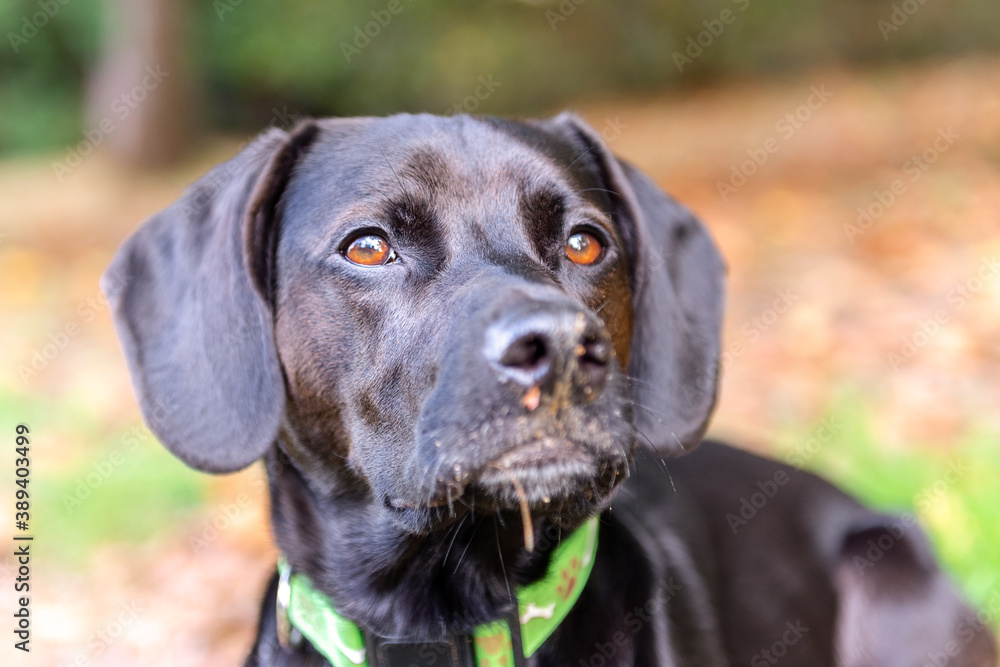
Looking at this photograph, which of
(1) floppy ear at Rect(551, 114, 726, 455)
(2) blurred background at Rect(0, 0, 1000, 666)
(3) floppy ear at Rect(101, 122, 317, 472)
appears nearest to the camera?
(3) floppy ear at Rect(101, 122, 317, 472)

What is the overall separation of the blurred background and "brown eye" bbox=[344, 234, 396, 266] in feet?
3.51

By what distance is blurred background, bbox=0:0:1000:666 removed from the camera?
169 inches

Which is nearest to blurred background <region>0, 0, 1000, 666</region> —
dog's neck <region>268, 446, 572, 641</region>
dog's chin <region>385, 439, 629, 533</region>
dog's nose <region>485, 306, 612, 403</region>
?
dog's neck <region>268, 446, 572, 641</region>

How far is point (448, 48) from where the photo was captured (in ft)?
37.2

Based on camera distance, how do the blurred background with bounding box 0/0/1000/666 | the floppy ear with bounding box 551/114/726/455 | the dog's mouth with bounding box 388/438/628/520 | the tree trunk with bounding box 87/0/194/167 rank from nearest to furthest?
1. the dog's mouth with bounding box 388/438/628/520
2. the floppy ear with bounding box 551/114/726/455
3. the blurred background with bounding box 0/0/1000/666
4. the tree trunk with bounding box 87/0/194/167

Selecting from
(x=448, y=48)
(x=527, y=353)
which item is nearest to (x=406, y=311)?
(x=527, y=353)

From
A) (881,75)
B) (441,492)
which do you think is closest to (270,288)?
(441,492)

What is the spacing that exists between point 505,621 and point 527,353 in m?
0.78

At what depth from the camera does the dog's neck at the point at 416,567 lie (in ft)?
7.59

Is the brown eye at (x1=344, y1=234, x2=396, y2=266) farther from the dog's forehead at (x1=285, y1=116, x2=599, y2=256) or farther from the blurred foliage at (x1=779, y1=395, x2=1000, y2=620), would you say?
the blurred foliage at (x1=779, y1=395, x2=1000, y2=620)

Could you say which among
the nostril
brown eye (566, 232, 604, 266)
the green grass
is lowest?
the green grass

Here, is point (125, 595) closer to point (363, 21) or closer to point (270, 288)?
point (270, 288)

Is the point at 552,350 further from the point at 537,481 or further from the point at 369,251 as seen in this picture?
the point at 369,251

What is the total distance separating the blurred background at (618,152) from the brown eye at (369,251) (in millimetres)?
1071
